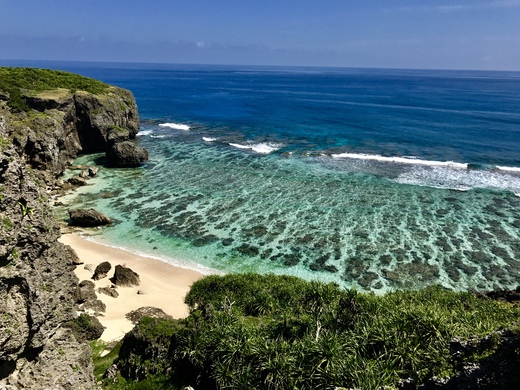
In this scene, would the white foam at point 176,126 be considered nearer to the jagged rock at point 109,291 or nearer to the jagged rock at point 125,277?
the jagged rock at point 125,277

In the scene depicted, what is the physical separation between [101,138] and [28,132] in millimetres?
20400

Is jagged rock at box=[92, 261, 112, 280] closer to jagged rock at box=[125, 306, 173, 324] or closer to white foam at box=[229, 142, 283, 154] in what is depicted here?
jagged rock at box=[125, 306, 173, 324]

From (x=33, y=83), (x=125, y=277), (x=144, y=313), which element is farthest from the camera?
(x=33, y=83)

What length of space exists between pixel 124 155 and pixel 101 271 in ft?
105

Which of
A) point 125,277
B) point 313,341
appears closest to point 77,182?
point 125,277

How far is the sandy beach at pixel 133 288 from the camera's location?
85.6 feet

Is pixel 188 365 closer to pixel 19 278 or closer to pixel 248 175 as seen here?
pixel 19 278

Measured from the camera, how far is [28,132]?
45000 mm

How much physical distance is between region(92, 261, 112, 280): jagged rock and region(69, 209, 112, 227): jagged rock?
32.4 feet

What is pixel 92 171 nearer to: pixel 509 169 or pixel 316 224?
pixel 316 224

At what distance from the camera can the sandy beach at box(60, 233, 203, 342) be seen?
1027 inches

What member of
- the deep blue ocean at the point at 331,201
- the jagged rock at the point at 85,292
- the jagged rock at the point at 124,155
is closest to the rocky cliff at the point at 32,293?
the jagged rock at the point at 85,292

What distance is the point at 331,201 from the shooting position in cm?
4756

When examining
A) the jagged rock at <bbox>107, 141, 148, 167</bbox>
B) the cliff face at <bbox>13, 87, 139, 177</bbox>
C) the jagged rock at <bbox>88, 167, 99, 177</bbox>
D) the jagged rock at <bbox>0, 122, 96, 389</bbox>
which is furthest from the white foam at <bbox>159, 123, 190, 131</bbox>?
the jagged rock at <bbox>0, 122, 96, 389</bbox>
